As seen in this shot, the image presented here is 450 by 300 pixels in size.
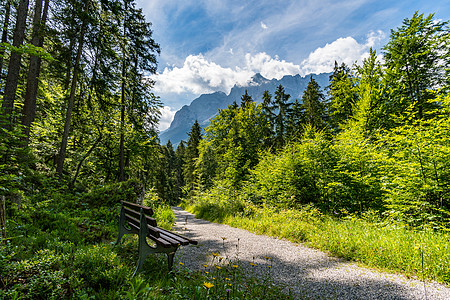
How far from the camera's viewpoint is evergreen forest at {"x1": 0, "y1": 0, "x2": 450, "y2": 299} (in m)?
2.82

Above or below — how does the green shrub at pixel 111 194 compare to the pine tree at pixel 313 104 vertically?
below

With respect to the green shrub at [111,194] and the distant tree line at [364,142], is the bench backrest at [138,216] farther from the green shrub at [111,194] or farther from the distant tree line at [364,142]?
the distant tree line at [364,142]

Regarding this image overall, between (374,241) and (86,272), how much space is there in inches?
203

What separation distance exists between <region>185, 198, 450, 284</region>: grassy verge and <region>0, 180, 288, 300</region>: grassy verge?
230 centimetres

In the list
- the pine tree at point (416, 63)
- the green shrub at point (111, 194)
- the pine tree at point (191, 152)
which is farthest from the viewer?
the pine tree at point (191, 152)

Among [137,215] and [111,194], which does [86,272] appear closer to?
[137,215]

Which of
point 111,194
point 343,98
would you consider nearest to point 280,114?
point 343,98

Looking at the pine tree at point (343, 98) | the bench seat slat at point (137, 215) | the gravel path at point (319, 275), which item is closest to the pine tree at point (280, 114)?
the pine tree at point (343, 98)

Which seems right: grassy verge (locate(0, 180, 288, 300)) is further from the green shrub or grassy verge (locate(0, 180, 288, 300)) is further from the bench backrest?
the green shrub

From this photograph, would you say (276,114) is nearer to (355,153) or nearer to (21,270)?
(355,153)

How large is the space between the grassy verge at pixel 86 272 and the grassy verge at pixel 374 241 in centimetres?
230

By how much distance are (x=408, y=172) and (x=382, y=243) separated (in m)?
2.58

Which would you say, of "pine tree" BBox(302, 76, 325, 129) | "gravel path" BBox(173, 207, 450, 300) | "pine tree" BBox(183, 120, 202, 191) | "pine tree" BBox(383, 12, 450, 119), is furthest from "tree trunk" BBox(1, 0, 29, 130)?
"pine tree" BBox(183, 120, 202, 191)

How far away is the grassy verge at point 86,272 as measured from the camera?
2.01 meters
